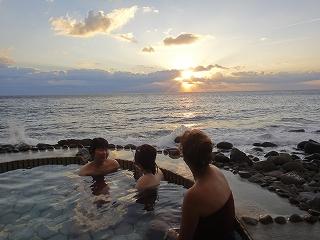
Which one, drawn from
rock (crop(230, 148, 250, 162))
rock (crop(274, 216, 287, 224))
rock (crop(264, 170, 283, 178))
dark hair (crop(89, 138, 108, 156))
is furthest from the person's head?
rock (crop(230, 148, 250, 162))

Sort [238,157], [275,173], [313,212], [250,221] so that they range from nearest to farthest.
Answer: [250,221] → [313,212] → [275,173] → [238,157]

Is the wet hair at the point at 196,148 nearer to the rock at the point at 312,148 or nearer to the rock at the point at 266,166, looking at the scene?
the rock at the point at 266,166

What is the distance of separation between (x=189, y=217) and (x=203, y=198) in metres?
0.25

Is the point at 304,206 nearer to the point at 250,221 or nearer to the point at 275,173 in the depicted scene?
the point at 250,221

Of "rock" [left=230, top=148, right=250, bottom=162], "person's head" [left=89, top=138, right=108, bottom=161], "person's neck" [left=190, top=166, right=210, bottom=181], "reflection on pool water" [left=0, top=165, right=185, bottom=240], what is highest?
"person's neck" [left=190, top=166, right=210, bottom=181]

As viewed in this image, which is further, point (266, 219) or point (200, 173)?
point (266, 219)

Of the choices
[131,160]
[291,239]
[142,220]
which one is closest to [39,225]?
[142,220]

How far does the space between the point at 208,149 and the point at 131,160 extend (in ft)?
26.4

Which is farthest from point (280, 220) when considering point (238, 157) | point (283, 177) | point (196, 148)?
point (238, 157)

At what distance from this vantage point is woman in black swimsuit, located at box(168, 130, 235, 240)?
3553 mm

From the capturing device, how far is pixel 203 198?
11.8 ft

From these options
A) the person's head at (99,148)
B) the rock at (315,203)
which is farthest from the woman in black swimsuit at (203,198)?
the person's head at (99,148)

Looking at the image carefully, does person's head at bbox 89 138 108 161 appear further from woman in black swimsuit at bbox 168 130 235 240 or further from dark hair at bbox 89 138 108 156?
woman in black swimsuit at bbox 168 130 235 240

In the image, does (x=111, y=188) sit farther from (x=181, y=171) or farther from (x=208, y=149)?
(x=208, y=149)
